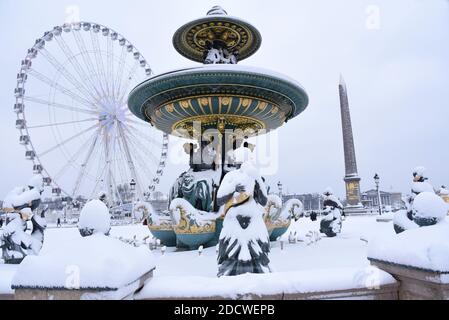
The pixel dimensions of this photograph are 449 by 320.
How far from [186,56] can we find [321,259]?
8749 millimetres

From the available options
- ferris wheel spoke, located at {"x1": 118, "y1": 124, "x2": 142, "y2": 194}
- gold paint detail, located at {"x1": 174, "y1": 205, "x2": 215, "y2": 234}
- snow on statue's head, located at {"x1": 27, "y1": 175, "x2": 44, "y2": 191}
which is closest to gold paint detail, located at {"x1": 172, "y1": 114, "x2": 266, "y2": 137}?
gold paint detail, located at {"x1": 174, "y1": 205, "x2": 215, "y2": 234}

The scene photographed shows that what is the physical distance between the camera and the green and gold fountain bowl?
22.7 feet

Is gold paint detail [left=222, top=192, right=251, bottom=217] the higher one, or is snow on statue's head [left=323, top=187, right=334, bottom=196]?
snow on statue's head [left=323, top=187, right=334, bottom=196]

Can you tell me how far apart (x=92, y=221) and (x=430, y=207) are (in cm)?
292

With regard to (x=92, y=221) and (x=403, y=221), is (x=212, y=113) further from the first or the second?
(x=92, y=221)

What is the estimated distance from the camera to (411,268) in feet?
7.61

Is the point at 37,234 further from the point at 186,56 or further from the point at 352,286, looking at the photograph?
the point at 186,56

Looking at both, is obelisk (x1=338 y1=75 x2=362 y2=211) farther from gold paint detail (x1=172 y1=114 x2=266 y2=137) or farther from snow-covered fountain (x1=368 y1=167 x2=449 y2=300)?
snow-covered fountain (x1=368 y1=167 x2=449 y2=300)

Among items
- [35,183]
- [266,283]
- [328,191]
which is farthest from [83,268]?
[328,191]

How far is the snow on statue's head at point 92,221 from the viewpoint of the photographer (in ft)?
8.09

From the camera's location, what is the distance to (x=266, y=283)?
7.48 feet

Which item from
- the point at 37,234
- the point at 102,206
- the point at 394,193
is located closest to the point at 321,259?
the point at 102,206

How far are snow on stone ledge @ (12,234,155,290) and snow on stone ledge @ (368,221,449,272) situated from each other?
2.13 m

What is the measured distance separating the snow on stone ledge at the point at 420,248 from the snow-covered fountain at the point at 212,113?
10.3 ft
